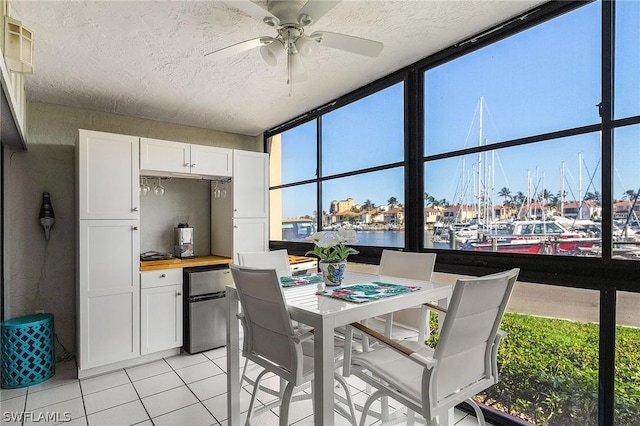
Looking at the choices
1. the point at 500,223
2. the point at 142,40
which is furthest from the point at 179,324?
the point at 500,223

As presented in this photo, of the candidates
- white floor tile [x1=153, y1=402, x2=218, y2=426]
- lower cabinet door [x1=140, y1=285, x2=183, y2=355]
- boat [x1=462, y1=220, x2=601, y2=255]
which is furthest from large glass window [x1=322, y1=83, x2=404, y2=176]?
white floor tile [x1=153, y1=402, x2=218, y2=426]

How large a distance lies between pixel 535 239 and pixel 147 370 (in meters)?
3.34

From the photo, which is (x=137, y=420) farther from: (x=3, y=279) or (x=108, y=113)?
(x=108, y=113)

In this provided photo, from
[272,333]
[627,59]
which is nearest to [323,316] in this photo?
[272,333]

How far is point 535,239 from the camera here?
2.09 m

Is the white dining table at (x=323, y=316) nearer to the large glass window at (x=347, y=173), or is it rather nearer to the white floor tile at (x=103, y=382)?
the large glass window at (x=347, y=173)

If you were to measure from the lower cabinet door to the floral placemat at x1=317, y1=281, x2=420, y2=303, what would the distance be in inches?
82.7

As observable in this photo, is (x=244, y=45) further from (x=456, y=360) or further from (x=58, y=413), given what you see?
(x=58, y=413)

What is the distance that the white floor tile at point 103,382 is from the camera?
2783 millimetres

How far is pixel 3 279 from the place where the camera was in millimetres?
3051

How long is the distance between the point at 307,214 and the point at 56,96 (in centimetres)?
269

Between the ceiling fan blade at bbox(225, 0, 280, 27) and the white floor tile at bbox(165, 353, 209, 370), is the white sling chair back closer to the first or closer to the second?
the white floor tile at bbox(165, 353, 209, 370)

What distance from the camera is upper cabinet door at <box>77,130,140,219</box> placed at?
2.98 meters

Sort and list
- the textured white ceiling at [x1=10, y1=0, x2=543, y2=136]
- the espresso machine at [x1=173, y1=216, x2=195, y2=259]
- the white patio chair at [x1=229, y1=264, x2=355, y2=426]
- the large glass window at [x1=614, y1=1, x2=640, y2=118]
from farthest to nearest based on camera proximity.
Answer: the espresso machine at [x1=173, y1=216, x2=195, y2=259] < the textured white ceiling at [x1=10, y1=0, x2=543, y2=136] < the large glass window at [x1=614, y1=1, x2=640, y2=118] < the white patio chair at [x1=229, y1=264, x2=355, y2=426]
